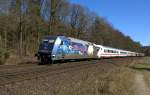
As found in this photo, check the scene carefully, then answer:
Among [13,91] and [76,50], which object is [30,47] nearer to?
[76,50]

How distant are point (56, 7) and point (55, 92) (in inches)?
1909

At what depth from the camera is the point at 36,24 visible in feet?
187

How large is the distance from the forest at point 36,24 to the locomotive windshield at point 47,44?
3.77 m

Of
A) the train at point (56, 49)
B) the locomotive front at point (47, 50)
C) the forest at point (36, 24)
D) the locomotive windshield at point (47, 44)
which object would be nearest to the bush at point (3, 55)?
the forest at point (36, 24)

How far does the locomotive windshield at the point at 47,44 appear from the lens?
32.4 meters

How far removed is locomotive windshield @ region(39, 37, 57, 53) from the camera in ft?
106

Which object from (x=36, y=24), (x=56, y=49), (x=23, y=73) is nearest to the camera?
(x=23, y=73)

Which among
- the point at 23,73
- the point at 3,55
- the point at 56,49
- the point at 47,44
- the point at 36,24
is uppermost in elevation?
the point at 36,24

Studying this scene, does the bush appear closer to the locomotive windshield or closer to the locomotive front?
the locomotive front

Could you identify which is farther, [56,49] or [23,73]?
[56,49]

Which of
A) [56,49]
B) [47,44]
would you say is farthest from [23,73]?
[47,44]

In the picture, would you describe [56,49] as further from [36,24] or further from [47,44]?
[36,24]

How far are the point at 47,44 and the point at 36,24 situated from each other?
24846 millimetres

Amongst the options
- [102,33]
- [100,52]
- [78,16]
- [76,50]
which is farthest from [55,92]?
[102,33]
